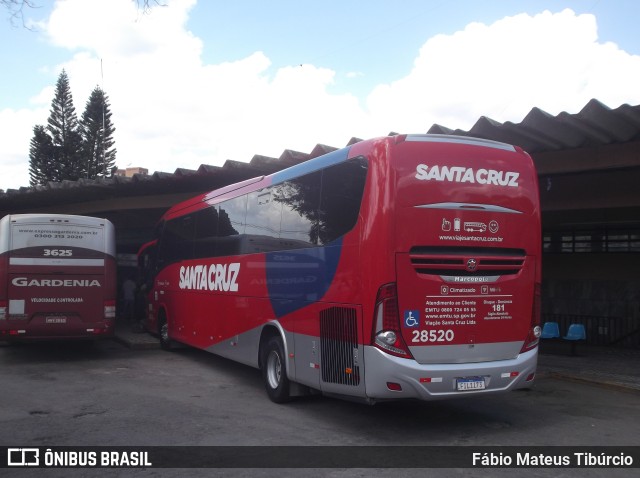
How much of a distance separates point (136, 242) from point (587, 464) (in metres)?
26.4

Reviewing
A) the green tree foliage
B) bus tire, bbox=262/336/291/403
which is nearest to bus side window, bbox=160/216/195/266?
bus tire, bbox=262/336/291/403

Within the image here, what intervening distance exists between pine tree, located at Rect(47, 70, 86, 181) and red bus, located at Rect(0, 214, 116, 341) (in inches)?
1747

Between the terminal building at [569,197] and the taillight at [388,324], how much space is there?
16.8ft

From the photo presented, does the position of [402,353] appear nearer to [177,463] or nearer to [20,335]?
[177,463]

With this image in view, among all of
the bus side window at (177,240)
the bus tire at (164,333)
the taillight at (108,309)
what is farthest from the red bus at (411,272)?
the bus tire at (164,333)

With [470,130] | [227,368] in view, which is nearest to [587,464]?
[470,130]

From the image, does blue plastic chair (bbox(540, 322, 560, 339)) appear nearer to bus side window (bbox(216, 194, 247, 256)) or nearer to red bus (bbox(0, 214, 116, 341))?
bus side window (bbox(216, 194, 247, 256))

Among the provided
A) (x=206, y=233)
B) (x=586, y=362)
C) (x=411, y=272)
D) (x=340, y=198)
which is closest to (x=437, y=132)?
(x=340, y=198)

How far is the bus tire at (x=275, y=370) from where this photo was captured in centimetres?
912

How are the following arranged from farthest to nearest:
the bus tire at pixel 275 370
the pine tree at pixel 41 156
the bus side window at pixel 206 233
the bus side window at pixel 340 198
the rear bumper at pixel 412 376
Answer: the pine tree at pixel 41 156, the bus side window at pixel 206 233, the bus tire at pixel 275 370, the bus side window at pixel 340 198, the rear bumper at pixel 412 376

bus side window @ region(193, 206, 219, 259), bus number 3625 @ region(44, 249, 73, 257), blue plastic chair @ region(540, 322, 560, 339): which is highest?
bus side window @ region(193, 206, 219, 259)

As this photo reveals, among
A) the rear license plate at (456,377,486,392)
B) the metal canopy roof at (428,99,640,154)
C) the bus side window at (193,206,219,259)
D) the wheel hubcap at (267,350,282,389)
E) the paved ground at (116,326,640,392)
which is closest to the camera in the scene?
the rear license plate at (456,377,486,392)

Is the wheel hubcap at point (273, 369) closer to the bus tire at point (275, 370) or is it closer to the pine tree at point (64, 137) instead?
the bus tire at point (275, 370)

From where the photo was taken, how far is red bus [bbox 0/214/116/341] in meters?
13.2
